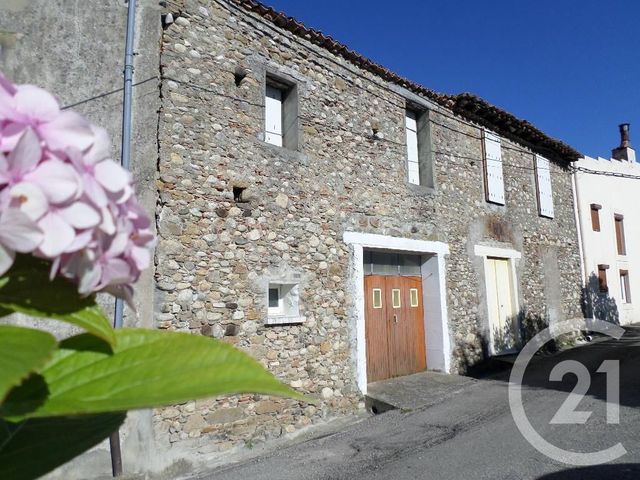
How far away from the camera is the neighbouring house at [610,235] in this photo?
1420 centimetres

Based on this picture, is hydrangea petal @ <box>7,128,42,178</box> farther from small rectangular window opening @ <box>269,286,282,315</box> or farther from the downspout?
the downspout

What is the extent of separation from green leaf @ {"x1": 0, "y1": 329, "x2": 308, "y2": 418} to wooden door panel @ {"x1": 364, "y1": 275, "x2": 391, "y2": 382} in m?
7.44

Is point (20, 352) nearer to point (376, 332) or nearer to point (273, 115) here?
point (273, 115)

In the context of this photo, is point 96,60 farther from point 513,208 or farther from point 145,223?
point 513,208

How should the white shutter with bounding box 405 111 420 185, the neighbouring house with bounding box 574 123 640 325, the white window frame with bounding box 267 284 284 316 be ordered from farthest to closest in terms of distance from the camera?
the neighbouring house with bounding box 574 123 640 325, the white shutter with bounding box 405 111 420 185, the white window frame with bounding box 267 284 284 316

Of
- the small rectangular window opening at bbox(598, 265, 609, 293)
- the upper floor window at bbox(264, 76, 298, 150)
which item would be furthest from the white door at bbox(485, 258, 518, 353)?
the small rectangular window opening at bbox(598, 265, 609, 293)

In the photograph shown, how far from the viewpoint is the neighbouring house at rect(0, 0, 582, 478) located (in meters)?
5.34

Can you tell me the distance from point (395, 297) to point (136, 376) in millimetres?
8159

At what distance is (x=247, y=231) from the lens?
→ 20.2 ft

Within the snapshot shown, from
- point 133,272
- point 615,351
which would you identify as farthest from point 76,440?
point 615,351

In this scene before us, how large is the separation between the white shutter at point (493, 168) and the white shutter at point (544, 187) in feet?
6.10

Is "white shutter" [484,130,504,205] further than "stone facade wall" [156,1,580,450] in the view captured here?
Yes

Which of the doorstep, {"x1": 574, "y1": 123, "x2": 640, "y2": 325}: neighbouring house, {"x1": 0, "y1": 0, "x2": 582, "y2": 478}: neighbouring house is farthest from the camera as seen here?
{"x1": 574, "y1": 123, "x2": 640, "y2": 325}: neighbouring house

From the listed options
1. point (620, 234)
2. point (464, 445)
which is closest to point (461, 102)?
point (464, 445)
